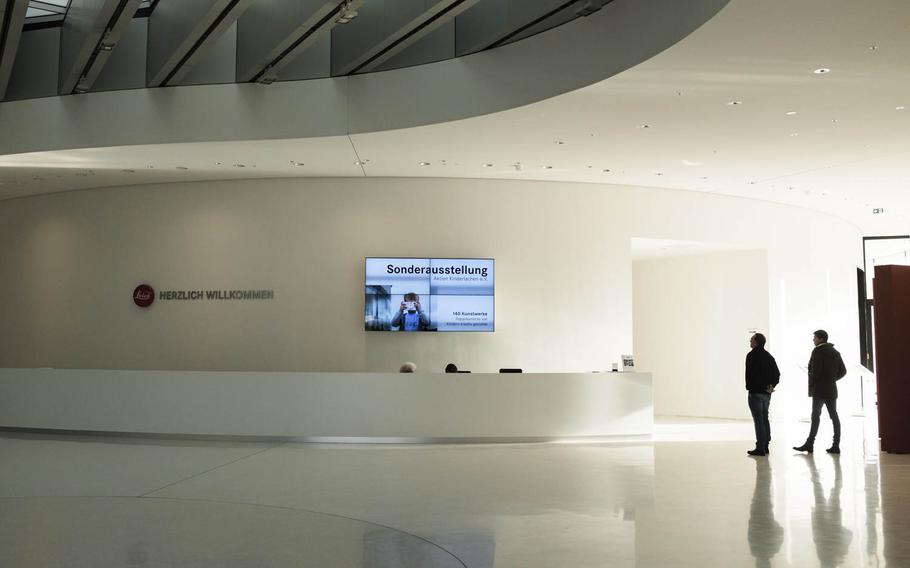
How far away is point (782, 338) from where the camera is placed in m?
15.3

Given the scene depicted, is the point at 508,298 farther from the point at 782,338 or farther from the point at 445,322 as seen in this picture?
the point at 782,338

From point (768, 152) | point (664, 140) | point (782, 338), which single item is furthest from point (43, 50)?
point (782, 338)

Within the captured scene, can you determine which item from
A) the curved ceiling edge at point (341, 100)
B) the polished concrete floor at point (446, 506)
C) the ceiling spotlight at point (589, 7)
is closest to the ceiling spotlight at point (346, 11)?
the curved ceiling edge at point (341, 100)

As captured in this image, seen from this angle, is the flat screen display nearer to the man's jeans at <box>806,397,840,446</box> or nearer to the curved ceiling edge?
the curved ceiling edge

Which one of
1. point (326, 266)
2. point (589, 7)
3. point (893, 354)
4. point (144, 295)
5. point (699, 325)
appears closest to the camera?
point (589, 7)

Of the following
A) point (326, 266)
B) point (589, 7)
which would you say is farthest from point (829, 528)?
point (326, 266)

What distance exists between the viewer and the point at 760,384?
9.97 metres

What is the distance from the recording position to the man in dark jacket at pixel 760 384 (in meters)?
9.96

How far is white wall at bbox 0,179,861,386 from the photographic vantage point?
13.6 metres

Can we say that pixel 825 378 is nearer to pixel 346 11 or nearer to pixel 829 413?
pixel 829 413

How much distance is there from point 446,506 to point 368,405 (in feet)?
Answer: 15.9

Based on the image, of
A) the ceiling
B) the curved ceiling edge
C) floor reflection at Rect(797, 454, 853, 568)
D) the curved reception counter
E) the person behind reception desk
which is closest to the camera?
floor reflection at Rect(797, 454, 853, 568)

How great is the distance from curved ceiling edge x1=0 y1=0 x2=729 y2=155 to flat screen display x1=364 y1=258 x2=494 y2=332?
3.08 m

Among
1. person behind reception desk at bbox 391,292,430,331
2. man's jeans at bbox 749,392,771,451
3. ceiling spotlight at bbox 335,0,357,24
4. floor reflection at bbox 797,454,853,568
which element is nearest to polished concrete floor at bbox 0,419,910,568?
floor reflection at bbox 797,454,853,568
